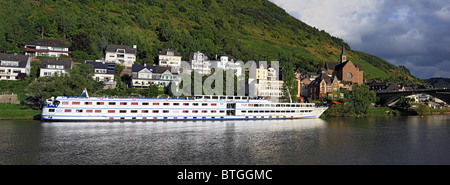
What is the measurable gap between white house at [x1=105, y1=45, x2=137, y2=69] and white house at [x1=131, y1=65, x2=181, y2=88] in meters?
14.0

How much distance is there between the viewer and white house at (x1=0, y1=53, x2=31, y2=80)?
79.2 m

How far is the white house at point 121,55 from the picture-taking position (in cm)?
10262

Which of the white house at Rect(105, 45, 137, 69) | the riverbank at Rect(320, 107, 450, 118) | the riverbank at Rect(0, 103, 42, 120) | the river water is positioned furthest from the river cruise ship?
the white house at Rect(105, 45, 137, 69)

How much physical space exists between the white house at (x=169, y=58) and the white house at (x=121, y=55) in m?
10.4

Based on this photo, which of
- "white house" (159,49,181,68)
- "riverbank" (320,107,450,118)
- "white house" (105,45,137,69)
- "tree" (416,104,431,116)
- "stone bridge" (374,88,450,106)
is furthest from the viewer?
"white house" (159,49,181,68)

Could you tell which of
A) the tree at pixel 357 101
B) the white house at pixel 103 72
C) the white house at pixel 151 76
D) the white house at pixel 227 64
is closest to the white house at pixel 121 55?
the white house at pixel 103 72

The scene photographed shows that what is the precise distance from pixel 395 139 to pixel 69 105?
55.3 metres

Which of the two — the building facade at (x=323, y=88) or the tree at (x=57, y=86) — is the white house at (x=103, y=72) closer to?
the tree at (x=57, y=86)

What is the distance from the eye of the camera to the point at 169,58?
11200 cm

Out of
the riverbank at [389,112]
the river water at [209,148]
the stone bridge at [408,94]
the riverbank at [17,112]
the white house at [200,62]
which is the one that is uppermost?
the white house at [200,62]

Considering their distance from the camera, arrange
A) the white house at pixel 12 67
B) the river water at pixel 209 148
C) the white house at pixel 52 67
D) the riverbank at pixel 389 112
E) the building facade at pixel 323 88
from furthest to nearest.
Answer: the building facade at pixel 323 88 → the riverbank at pixel 389 112 → the white house at pixel 52 67 → the white house at pixel 12 67 → the river water at pixel 209 148

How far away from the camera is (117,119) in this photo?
57.4 metres

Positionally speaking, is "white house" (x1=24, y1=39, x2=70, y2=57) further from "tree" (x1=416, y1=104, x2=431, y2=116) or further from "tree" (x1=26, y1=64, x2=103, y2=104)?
"tree" (x1=416, y1=104, x2=431, y2=116)
